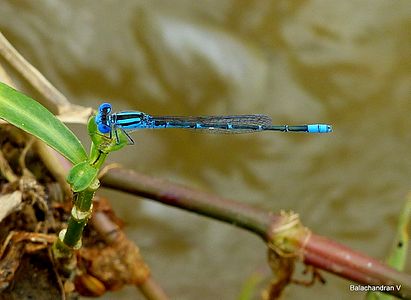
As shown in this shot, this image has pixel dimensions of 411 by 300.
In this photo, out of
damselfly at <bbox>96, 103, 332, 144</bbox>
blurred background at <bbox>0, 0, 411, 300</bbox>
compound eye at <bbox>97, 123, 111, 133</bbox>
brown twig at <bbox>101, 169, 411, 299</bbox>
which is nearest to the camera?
compound eye at <bbox>97, 123, 111, 133</bbox>

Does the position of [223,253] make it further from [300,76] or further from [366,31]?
[366,31]

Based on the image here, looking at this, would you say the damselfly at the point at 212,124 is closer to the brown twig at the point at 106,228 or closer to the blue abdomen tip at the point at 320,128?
the blue abdomen tip at the point at 320,128

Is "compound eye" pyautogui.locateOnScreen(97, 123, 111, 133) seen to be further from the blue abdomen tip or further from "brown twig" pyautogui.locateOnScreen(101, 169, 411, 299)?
the blue abdomen tip

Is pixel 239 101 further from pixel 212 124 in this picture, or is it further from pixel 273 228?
pixel 273 228

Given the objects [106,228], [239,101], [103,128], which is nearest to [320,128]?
[106,228]

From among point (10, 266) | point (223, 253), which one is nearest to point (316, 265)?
point (10, 266)

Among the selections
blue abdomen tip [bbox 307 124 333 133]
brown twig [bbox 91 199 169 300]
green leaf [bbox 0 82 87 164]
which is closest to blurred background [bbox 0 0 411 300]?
brown twig [bbox 91 199 169 300]
